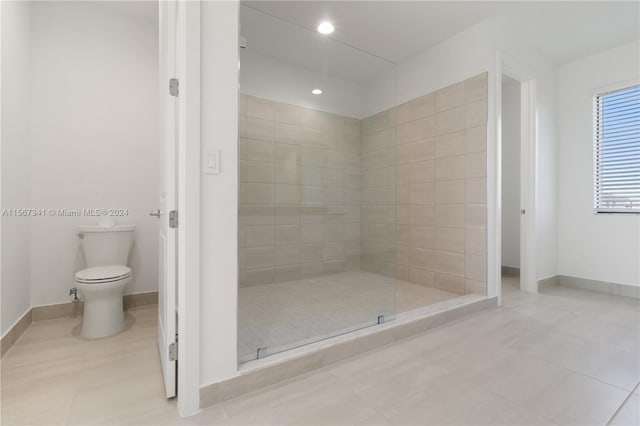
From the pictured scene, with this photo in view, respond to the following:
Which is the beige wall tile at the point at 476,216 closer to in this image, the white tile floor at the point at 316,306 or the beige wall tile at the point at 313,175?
the white tile floor at the point at 316,306

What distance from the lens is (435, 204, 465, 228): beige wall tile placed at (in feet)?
9.40

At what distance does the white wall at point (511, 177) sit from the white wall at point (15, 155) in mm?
4866

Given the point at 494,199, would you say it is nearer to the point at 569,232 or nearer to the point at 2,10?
the point at 569,232

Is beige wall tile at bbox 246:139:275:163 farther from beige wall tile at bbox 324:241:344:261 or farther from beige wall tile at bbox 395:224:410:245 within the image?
beige wall tile at bbox 395:224:410:245

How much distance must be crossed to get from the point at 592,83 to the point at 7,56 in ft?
16.8

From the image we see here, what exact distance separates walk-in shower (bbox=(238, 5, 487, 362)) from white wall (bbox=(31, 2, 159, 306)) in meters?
0.98

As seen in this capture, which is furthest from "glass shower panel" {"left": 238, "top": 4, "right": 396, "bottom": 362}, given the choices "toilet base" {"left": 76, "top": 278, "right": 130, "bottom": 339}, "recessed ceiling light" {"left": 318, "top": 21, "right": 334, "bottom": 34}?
"toilet base" {"left": 76, "top": 278, "right": 130, "bottom": 339}

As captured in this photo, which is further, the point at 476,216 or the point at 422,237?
the point at 422,237

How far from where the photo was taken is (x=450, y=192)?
2.95m

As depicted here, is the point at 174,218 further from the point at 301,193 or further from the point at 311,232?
the point at 311,232

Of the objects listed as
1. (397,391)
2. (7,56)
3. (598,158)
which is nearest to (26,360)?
(7,56)

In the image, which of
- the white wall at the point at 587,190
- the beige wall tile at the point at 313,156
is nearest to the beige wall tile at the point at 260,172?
the beige wall tile at the point at 313,156

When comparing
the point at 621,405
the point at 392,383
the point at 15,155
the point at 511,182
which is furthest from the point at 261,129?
the point at 511,182

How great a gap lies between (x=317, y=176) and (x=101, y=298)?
198cm
